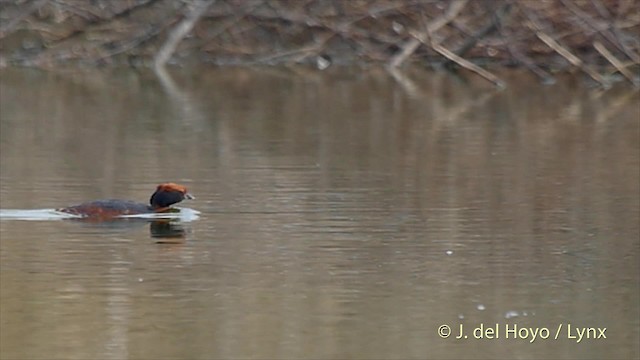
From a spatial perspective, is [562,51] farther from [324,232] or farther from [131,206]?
[324,232]

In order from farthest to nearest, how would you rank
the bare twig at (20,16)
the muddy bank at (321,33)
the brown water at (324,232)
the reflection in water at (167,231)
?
the bare twig at (20,16) < the muddy bank at (321,33) < the reflection in water at (167,231) < the brown water at (324,232)

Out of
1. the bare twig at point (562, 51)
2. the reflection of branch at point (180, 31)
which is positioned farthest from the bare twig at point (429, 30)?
the reflection of branch at point (180, 31)

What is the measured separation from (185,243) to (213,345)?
7.71ft

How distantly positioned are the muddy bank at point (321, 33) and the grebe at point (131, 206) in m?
10.2

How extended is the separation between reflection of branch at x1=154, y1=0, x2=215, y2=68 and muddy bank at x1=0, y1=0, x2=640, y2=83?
16 mm

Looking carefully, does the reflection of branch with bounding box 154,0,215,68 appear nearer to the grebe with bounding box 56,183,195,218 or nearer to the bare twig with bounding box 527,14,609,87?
the bare twig with bounding box 527,14,609,87

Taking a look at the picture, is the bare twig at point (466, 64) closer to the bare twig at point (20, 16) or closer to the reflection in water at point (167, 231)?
the bare twig at point (20, 16)

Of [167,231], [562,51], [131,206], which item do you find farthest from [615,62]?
[167,231]

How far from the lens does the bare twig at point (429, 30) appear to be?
20359 millimetres

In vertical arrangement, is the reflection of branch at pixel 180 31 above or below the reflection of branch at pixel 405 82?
above

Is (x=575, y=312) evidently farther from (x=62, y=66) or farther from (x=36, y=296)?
(x=62, y=66)

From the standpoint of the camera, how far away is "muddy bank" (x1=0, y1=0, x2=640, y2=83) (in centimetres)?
2031

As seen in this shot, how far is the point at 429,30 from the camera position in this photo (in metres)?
20.2

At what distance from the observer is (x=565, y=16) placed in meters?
20.2
